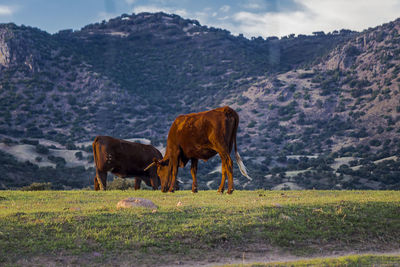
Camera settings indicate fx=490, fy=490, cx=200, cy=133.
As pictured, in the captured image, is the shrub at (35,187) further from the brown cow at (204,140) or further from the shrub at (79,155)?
the shrub at (79,155)

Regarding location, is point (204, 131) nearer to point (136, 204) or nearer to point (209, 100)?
point (136, 204)

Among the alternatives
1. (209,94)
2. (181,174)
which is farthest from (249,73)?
(181,174)

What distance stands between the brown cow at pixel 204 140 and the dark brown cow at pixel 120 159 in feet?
11.6

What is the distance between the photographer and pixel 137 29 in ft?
511

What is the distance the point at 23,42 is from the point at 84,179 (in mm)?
62604

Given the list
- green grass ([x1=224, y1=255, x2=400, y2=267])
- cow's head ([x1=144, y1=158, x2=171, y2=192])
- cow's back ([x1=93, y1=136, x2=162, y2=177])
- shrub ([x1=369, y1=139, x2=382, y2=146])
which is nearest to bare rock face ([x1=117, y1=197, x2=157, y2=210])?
green grass ([x1=224, y1=255, x2=400, y2=267])

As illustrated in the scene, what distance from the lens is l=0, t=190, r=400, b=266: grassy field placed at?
31.2ft

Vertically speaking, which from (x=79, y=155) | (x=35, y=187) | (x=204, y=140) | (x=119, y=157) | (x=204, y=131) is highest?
(x=204, y=131)

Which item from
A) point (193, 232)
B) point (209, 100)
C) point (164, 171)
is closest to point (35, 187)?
point (164, 171)

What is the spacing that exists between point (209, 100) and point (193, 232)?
95.4 meters

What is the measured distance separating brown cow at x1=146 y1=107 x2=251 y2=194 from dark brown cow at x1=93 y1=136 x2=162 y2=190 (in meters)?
3.54

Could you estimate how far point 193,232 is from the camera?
10570 mm

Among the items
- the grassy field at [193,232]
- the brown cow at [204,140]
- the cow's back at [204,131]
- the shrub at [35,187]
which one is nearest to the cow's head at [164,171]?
the brown cow at [204,140]

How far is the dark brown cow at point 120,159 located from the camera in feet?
69.8
